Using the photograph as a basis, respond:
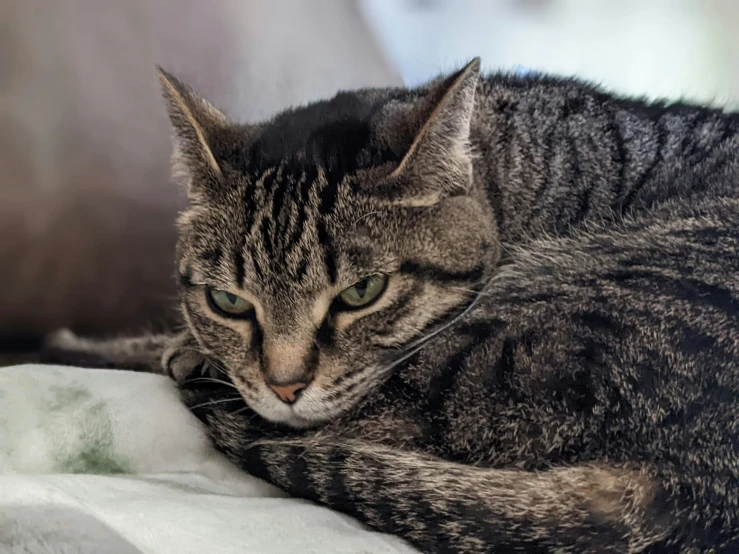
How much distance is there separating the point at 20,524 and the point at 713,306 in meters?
0.83

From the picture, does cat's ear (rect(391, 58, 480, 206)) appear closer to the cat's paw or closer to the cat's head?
the cat's head

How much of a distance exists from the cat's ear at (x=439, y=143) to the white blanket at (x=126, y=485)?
458 mm

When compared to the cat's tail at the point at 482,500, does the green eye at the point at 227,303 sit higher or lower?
higher

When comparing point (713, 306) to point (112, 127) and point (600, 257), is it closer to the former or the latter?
point (600, 257)

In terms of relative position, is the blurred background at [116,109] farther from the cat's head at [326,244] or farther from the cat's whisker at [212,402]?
the cat's whisker at [212,402]

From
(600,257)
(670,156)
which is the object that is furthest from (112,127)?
(670,156)

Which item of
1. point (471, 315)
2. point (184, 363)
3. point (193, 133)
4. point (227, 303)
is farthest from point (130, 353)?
point (471, 315)

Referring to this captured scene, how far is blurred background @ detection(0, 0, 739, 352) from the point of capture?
1.16 metres

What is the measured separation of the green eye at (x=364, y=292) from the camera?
887 mm

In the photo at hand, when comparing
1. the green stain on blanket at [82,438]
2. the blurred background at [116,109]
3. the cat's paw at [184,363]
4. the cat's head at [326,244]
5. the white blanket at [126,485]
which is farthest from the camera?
the blurred background at [116,109]

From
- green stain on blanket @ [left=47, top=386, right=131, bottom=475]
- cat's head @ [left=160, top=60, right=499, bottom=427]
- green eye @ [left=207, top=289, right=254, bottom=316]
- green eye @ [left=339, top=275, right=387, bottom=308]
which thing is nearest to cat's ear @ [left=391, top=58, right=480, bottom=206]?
cat's head @ [left=160, top=60, right=499, bottom=427]

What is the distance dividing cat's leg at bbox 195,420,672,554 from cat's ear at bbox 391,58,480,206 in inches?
15.0

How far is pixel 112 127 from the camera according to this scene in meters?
1.24

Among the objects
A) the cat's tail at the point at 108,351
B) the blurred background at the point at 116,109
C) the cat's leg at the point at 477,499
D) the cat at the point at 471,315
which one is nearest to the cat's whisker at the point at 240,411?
the cat at the point at 471,315
